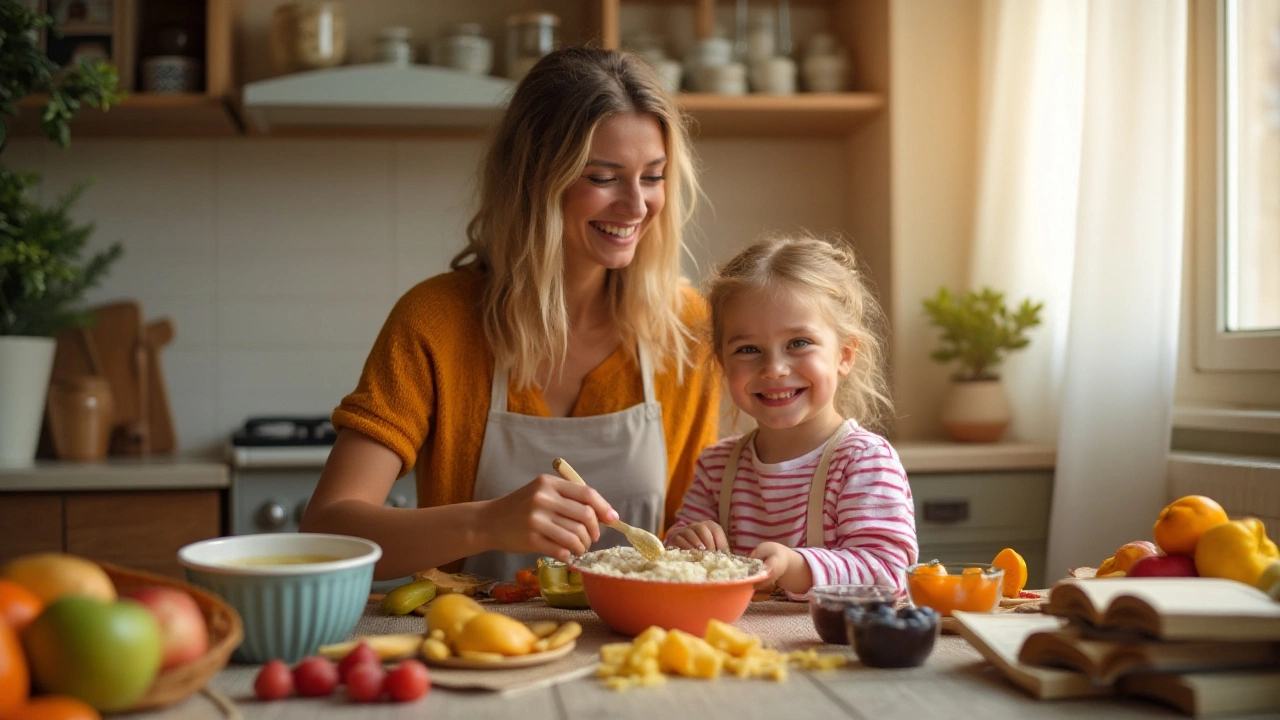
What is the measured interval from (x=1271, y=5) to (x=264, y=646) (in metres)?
2.01

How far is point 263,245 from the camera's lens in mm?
2971

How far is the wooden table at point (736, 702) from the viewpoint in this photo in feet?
2.78

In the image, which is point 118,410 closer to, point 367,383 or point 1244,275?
point 367,383

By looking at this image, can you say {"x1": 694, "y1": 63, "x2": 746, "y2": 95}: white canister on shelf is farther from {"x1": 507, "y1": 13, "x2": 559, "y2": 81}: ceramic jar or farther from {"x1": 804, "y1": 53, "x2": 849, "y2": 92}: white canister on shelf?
{"x1": 507, "y1": 13, "x2": 559, "y2": 81}: ceramic jar

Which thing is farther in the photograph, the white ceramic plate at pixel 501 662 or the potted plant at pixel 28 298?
the potted plant at pixel 28 298

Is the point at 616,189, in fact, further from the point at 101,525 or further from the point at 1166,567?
the point at 101,525

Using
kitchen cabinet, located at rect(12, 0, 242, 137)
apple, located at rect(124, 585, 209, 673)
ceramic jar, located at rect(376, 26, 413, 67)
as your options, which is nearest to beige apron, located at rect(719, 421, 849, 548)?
apple, located at rect(124, 585, 209, 673)

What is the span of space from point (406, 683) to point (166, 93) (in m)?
2.17

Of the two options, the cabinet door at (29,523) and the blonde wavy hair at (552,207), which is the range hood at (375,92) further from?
the cabinet door at (29,523)

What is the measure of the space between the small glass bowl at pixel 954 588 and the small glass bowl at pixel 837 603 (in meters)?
0.07

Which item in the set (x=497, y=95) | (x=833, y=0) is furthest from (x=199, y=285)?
(x=833, y=0)

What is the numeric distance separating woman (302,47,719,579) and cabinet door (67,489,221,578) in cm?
93

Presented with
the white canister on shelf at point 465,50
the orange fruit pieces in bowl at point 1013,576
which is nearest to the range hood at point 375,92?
the white canister on shelf at point 465,50

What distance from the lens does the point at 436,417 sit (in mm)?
1670
